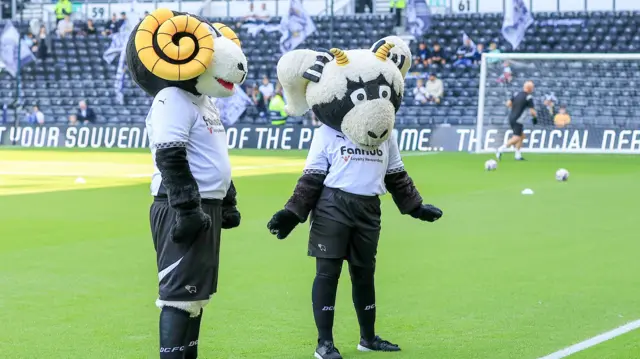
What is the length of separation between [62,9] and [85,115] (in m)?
9.61

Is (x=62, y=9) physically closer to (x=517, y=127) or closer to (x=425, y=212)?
(x=517, y=127)

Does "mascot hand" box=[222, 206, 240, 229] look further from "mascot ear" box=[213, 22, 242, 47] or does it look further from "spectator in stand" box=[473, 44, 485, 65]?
"spectator in stand" box=[473, 44, 485, 65]

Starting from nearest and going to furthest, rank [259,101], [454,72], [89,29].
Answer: [259,101] < [454,72] < [89,29]

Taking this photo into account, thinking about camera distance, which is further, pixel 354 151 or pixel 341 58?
pixel 341 58

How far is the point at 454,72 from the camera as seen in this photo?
37.8 meters

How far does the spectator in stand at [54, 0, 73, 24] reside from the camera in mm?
45028

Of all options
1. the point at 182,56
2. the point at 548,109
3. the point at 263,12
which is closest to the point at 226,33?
the point at 182,56

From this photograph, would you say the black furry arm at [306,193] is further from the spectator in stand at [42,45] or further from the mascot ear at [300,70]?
the spectator in stand at [42,45]

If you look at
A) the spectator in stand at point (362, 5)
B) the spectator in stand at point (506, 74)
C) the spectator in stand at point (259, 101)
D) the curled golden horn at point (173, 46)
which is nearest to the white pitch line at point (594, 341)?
the curled golden horn at point (173, 46)

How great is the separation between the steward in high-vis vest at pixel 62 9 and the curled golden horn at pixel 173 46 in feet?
131

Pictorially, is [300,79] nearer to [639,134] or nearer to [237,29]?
[639,134]

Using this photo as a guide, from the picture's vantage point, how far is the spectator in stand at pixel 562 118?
29828 mm

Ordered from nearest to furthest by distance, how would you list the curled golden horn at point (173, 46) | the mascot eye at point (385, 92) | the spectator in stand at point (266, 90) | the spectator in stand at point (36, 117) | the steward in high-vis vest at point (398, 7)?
1. the curled golden horn at point (173, 46)
2. the mascot eye at point (385, 92)
3. the spectator in stand at point (266, 90)
4. the spectator in stand at point (36, 117)
5. the steward in high-vis vest at point (398, 7)

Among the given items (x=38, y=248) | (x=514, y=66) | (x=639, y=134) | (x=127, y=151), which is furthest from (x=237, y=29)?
(x=38, y=248)
